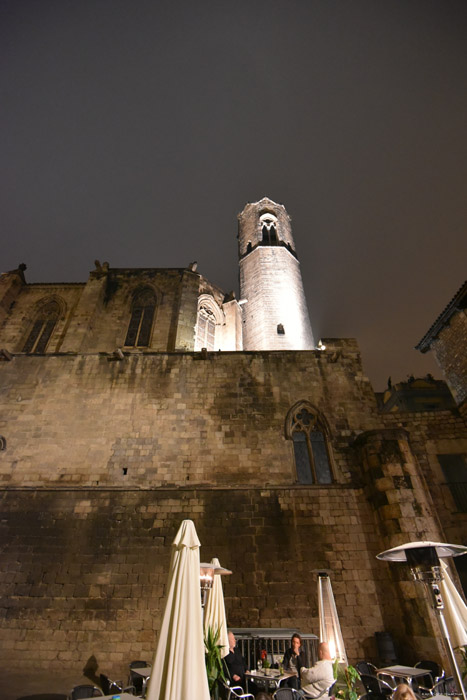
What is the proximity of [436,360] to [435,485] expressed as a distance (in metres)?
8.62

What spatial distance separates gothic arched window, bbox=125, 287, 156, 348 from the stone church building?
2.25 m

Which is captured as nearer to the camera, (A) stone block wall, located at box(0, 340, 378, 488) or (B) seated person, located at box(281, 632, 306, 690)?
(B) seated person, located at box(281, 632, 306, 690)

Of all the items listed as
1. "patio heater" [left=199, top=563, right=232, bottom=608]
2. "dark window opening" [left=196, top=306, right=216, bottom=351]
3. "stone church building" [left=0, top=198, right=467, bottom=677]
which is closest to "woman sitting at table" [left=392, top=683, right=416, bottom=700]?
"patio heater" [left=199, top=563, right=232, bottom=608]

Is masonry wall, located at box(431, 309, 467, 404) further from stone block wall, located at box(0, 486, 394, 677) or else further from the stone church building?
stone block wall, located at box(0, 486, 394, 677)

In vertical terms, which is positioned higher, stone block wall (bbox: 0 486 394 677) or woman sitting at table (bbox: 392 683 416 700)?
stone block wall (bbox: 0 486 394 677)

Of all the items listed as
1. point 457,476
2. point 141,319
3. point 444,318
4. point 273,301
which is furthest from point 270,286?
point 457,476

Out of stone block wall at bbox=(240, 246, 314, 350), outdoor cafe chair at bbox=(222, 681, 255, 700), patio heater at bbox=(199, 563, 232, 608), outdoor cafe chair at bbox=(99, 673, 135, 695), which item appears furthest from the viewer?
stone block wall at bbox=(240, 246, 314, 350)

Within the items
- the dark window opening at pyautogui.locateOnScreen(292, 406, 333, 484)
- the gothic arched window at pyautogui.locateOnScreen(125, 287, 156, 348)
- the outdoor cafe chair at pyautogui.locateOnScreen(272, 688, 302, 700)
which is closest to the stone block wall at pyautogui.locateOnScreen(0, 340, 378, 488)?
the dark window opening at pyautogui.locateOnScreen(292, 406, 333, 484)

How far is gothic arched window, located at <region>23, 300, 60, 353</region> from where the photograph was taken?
1586 cm

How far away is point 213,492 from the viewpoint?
945 centimetres

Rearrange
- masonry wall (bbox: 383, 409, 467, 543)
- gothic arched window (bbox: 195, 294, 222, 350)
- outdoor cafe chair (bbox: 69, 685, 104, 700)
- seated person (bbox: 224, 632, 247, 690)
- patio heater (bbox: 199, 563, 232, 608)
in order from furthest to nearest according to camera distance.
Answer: gothic arched window (bbox: 195, 294, 222, 350), masonry wall (bbox: 383, 409, 467, 543), patio heater (bbox: 199, 563, 232, 608), seated person (bbox: 224, 632, 247, 690), outdoor cafe chair (bbox: 69, 685, 104, 700)

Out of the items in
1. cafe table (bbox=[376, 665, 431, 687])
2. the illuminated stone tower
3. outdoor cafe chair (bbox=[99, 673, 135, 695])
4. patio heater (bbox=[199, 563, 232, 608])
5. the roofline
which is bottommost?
outdoor cafe chair (bbox=[99, 673, 135, 695])

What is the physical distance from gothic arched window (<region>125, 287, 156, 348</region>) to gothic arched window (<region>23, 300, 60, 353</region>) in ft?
12.8

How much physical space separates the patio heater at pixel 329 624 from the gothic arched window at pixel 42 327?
577 inches
